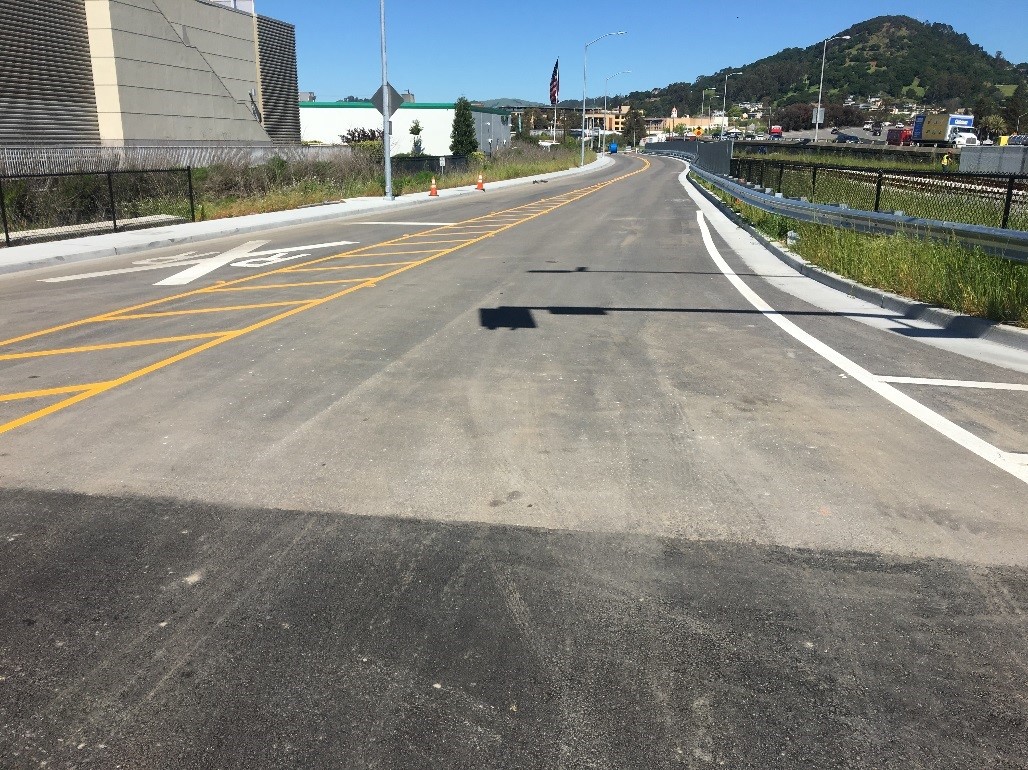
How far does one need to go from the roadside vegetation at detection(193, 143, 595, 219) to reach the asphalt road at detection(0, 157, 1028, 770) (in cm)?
1811

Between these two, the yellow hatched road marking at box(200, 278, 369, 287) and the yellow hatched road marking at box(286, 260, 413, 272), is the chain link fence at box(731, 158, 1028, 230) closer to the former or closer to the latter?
the yellow hatched road marking at box(286, 260, 413, 272)

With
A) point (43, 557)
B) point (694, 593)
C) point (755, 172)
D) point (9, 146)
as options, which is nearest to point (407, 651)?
point (694, 593)

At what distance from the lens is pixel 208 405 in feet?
20.5

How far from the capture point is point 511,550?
4.02 meters

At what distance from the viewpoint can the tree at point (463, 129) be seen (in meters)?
67.0

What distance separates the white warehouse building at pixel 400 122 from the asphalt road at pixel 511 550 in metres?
74.6

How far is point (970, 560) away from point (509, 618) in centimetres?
230

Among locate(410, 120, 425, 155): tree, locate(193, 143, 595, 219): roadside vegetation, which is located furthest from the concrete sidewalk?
locate(410, 120, 425, 155): tree

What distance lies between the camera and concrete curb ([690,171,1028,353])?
26.9 ft

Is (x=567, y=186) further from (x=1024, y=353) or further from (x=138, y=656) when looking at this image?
(x=138, y=656)

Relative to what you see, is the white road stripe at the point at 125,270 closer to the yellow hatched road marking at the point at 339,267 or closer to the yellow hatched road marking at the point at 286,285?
the yellow hatched road marking at the point at 339,267

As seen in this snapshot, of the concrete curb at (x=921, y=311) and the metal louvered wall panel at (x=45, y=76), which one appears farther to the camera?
the metal louvered wall panel at (x=45, y=76)

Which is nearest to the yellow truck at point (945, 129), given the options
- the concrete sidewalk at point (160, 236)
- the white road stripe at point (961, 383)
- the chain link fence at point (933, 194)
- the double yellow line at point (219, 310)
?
the chain link fence at point (933, 194)

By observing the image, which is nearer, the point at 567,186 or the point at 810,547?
the point at 810,547
